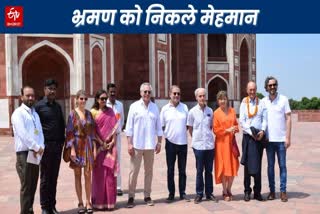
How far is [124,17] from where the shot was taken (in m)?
13.8

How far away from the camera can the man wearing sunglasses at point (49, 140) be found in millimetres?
5504

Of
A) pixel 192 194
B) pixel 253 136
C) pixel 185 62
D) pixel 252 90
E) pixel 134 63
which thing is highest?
pixel 185 62

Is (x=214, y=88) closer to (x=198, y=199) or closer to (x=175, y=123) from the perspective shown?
(x=175, y=123)

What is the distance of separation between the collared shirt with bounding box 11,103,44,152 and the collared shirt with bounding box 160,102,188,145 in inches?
79.5

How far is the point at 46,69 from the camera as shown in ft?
67.9

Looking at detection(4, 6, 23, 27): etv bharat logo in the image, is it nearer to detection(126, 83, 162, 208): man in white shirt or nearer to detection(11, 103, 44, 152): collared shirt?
detection(126, 83, 162, 208): man in white shirt

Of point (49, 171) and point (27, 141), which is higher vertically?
→ point (27, 141)

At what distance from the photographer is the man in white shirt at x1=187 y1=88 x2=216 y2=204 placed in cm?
636

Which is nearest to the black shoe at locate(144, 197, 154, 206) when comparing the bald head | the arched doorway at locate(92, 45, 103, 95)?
the bald head

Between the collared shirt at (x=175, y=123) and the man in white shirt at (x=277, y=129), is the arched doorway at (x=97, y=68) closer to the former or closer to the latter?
the collared shirt at (x=175, y=123)

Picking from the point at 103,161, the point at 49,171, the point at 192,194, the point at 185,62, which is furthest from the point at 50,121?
the point at 185,62

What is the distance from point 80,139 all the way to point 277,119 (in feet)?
9.45

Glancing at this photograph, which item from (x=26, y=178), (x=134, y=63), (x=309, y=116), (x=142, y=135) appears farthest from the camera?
(x=309, y=116)

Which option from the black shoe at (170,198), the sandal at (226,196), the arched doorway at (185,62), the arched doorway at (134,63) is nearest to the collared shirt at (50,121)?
the black shoe at (170,198)
